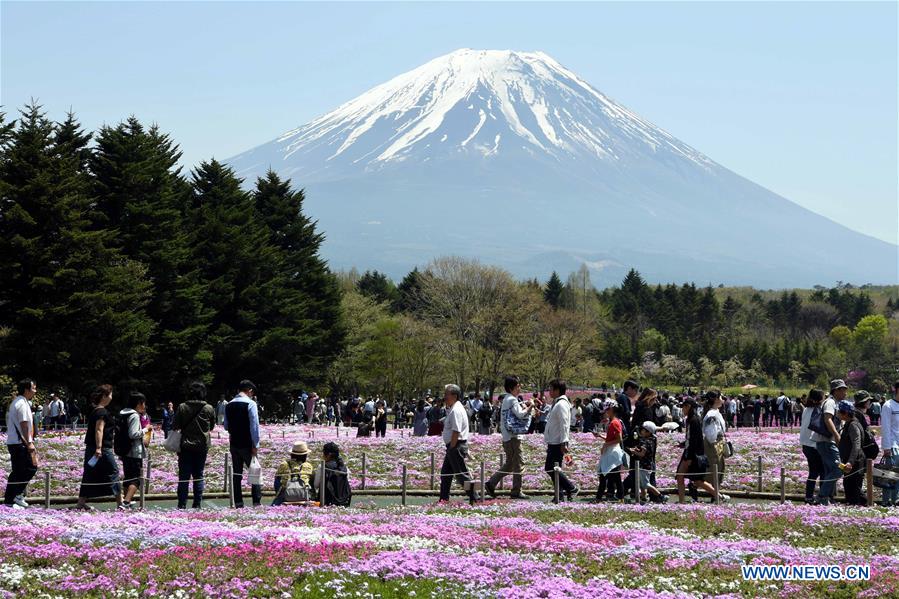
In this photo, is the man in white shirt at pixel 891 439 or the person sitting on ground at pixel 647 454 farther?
the person sitting on ground at pixel 647 454

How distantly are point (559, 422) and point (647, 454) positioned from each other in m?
2.00

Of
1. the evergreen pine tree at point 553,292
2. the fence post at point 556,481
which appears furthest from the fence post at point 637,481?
the evergreen pine tree at point 553,292

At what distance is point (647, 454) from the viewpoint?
803 inches

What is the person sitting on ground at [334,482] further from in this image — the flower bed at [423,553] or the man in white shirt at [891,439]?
the man in white shirt at [891,439]

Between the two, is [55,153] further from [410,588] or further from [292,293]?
[410,588]

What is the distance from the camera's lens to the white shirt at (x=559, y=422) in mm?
19625

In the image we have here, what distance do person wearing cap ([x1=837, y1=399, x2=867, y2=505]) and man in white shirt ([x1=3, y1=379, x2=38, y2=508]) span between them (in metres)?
13.9

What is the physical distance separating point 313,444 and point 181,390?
20.6 m

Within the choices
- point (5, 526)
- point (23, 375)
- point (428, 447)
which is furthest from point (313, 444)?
point (5, 526)

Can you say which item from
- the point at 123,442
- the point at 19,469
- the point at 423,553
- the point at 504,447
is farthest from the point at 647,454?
the point at 19,469

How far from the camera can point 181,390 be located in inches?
2085

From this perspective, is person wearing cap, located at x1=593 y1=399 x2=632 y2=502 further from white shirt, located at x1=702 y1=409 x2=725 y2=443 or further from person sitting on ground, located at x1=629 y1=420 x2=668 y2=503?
white shirt, located at x1=702 y1=409 x2=725 y2=443

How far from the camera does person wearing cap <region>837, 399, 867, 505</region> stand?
1955 cm

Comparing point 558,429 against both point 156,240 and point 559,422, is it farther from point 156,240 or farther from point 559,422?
point 156,240
